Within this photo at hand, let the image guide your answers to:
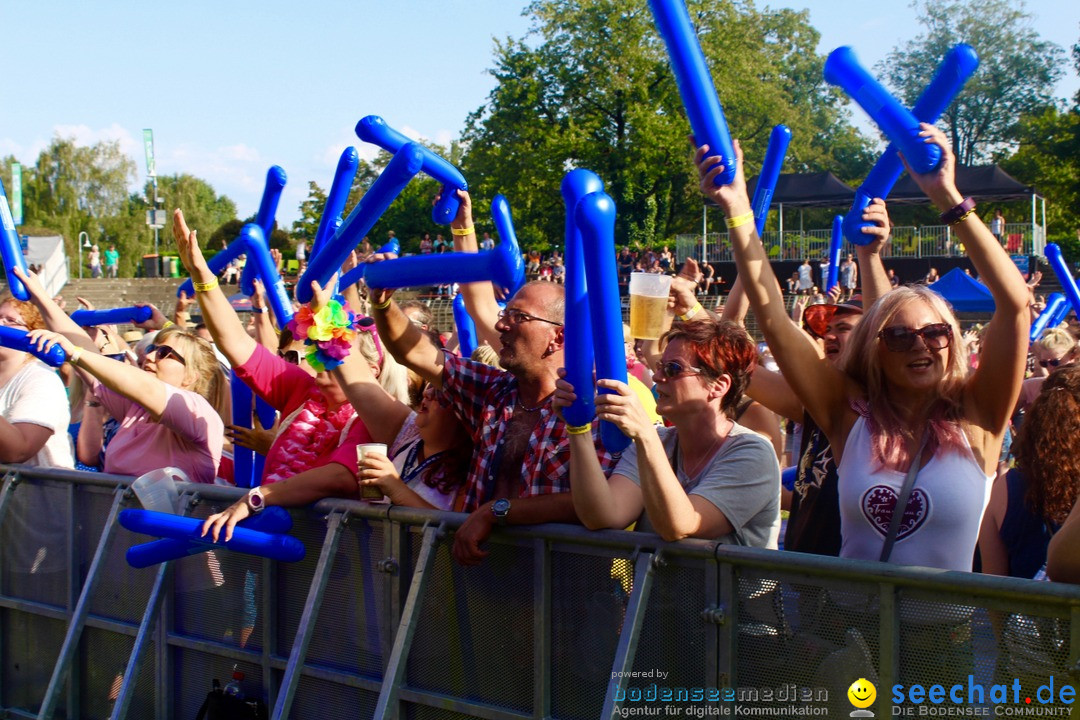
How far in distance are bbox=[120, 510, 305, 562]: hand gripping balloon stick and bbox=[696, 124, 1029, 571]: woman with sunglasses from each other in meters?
1.67

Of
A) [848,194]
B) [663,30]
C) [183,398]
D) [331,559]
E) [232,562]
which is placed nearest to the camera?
[663,30]

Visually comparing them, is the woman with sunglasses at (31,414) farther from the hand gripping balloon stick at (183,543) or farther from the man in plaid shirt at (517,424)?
the man in plaid shirt at (517,424)

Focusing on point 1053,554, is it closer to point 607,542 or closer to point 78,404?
point 607,542

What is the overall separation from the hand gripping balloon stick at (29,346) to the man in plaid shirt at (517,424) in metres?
1.38

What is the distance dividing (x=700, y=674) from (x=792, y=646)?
Result: 0.87 feet

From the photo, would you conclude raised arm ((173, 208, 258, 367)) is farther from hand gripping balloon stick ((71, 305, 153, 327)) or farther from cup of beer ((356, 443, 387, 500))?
hand gripping balloon stick ((71, 305, 153, 327))

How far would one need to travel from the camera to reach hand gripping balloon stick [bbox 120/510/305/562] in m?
3.54

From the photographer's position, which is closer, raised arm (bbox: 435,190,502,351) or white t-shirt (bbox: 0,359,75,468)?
raised arm (bbox: 435,190,502,351)

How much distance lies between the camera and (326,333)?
139 inches

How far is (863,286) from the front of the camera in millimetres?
3582

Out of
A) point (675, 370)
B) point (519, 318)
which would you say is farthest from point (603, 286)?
point (519, 318)

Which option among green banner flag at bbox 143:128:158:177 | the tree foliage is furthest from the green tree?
green banner flag at bbox 143:128:158:177

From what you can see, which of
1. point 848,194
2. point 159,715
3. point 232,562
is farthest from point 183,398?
point 848,194

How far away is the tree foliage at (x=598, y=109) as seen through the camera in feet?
126
